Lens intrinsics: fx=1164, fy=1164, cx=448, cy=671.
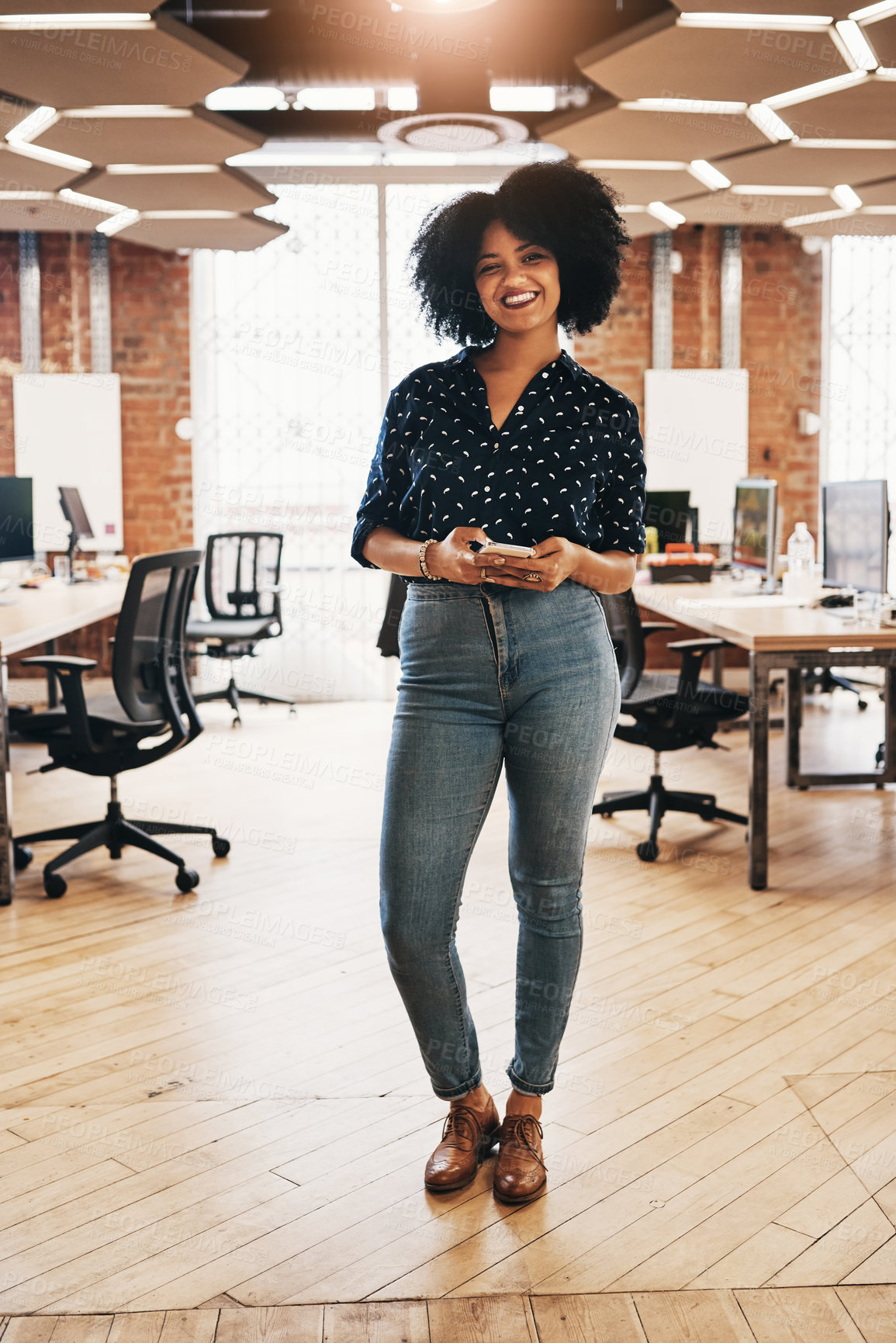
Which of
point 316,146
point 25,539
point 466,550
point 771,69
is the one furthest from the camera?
point 316,146

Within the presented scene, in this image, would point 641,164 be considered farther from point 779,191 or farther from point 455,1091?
point 455,1091

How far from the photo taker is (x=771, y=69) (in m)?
4.30

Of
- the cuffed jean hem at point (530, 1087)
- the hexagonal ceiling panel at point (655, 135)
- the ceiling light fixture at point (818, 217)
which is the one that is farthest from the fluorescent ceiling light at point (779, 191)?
the cuffed jean hem at point (530, 1087)

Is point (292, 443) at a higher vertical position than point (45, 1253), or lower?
higher

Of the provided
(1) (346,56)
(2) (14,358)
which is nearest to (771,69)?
(1) (346,56)

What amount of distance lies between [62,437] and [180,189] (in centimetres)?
203

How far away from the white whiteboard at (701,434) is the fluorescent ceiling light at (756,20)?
355cm

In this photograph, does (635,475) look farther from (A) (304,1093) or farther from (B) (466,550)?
(A) (304,1093)

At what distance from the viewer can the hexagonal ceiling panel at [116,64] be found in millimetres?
3975

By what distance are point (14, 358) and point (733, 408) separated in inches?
180

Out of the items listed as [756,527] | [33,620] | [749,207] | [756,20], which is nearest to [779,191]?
[749,207]

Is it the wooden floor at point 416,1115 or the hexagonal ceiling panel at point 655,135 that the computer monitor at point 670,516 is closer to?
the hexagonal ceiling panel at point 655,135

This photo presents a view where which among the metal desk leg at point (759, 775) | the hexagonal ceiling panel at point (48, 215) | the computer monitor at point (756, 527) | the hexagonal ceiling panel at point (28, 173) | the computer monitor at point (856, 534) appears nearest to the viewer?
the metal desk leg at point (759, 775)

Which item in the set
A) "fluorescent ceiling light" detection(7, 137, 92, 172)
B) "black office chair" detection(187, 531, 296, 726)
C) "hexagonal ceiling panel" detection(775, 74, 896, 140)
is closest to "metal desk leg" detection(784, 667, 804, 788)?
"hexagonal ceiling panel" detection(775, 74, 896, 140)
